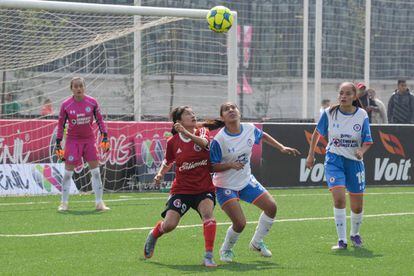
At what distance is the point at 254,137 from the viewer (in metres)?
10.6

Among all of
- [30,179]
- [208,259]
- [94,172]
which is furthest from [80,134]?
[208,259]

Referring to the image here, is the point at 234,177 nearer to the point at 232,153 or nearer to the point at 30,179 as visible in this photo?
the point at 232,153

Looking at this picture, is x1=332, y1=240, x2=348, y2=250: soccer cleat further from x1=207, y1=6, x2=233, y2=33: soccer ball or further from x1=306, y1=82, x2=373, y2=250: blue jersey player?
x1=207, y1=6, x2=233, y2=33: soccer ball

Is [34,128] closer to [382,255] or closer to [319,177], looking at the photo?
[319,177]

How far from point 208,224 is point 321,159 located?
11.2 m

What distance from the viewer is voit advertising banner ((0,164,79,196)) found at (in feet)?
59.3

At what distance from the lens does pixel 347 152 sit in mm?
11445

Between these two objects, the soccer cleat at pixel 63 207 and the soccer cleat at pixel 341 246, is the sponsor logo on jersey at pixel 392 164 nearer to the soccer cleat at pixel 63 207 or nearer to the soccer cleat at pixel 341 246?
the soccer cleat at pixel 63 207

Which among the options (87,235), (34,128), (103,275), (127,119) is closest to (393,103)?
(127,119)

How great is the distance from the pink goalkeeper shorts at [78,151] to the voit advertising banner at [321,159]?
17.3 feet

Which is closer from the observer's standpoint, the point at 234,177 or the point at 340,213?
the point at 234,177

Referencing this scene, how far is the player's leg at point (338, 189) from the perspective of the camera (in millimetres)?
11211

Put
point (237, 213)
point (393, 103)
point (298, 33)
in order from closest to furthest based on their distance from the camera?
1. point (237, 213)
2. point (393, 103)
3. point (298, 33)

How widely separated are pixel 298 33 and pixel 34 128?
10.1m
